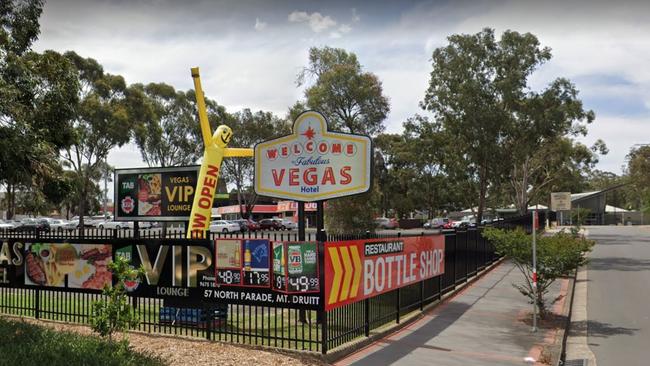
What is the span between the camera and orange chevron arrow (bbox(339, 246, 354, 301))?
845cm

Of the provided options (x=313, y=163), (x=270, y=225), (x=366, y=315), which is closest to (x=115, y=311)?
(x=366, y=315)

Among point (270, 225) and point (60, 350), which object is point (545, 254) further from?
point (270, 225)

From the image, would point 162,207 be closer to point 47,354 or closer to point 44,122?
point 44,122

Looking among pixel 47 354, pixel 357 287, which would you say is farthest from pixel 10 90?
pixel 357 287

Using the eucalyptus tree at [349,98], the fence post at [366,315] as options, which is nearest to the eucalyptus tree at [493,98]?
the eucalyptus tree at [349,98]

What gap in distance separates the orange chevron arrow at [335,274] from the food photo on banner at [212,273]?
242mm

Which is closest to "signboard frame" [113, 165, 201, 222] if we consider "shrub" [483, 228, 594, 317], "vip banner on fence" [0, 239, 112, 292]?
"vip banner on fence" [0, 239, 112, 292]

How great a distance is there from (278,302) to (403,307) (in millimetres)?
3866

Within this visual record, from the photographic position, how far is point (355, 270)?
8.79 m

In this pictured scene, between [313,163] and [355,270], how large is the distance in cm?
262

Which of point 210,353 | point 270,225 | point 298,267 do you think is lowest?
point 270,225

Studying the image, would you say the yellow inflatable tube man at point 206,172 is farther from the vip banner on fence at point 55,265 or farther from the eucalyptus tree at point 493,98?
the eucalyptus tree at point 493,98

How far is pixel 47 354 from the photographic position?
6371mm

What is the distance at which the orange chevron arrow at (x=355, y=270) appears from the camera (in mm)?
8727
